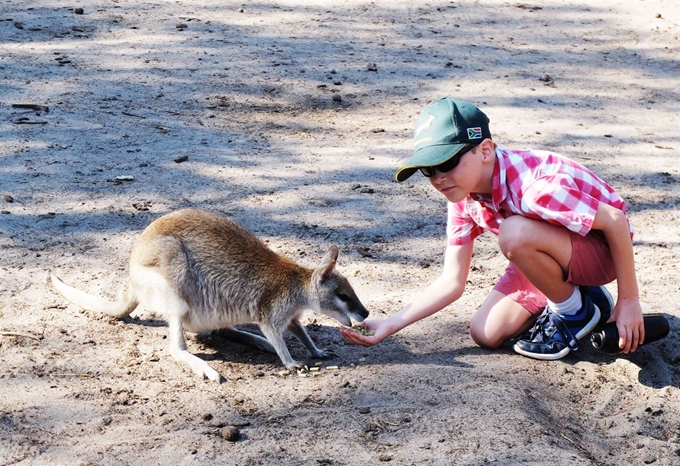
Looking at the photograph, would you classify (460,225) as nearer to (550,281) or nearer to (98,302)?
(550,281)

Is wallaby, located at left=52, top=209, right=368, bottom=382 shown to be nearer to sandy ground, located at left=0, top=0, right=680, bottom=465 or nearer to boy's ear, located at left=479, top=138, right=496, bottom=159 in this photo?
sandy ground, located at left=0, top=0, right=680, bottom=465

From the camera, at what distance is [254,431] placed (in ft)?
10.0

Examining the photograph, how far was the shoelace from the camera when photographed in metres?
3.69

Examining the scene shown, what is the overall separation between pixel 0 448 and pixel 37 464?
0.56ft

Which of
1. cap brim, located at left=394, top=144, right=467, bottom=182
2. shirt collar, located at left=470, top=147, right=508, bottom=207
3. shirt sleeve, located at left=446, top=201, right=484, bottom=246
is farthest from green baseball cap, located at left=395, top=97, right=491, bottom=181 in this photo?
shirt sleeve, located at left=446, top=201, right=484, bottom=246

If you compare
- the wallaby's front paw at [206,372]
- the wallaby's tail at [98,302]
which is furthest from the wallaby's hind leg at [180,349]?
the wallaby's tail at [98,302]

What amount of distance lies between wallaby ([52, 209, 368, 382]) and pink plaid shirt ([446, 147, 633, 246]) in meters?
0.75

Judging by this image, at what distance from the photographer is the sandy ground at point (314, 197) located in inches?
122

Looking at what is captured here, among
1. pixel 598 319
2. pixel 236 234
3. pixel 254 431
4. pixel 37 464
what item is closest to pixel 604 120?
pixel 598 319

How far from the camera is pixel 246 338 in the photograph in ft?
12.8

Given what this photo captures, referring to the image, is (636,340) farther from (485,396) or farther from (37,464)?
(37,464)

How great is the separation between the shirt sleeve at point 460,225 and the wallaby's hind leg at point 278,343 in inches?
33.0

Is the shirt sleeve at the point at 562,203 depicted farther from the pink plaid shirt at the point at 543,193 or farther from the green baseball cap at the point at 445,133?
the green baseball cap at the point at 445,133

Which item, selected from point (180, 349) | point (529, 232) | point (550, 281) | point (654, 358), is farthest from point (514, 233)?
point (180, 349)
